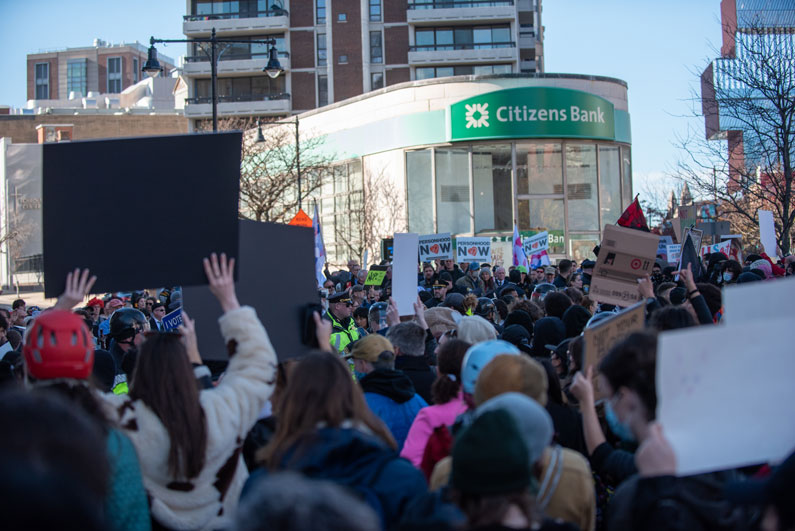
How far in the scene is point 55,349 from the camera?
3438 millimetres

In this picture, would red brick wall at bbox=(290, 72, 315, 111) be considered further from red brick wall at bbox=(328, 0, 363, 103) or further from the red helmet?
the red helmet

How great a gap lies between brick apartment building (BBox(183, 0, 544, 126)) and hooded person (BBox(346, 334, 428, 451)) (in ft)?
171

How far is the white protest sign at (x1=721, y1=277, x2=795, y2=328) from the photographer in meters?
2.53

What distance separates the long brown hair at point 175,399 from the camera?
3.65m

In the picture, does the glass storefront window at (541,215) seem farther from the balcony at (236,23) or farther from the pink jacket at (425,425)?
the pink jacket at (425,425)

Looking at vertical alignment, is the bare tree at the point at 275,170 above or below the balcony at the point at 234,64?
below

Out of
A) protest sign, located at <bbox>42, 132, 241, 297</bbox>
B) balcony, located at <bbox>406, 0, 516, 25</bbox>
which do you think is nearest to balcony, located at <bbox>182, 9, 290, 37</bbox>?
balcony, located at <bbox>406, 0, 516, 25</bbox>

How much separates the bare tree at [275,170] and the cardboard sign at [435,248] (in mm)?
11618

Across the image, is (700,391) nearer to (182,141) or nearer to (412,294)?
(182,141)

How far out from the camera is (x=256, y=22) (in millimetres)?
58094

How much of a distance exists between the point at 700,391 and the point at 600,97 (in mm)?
36844

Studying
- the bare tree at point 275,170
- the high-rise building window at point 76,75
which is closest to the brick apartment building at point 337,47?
the bare tree at point 275,170

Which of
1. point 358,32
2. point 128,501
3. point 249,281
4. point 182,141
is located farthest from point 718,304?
point 358,32

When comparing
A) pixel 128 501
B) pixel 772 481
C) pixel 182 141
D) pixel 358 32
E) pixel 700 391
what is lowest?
pixel 128 501
